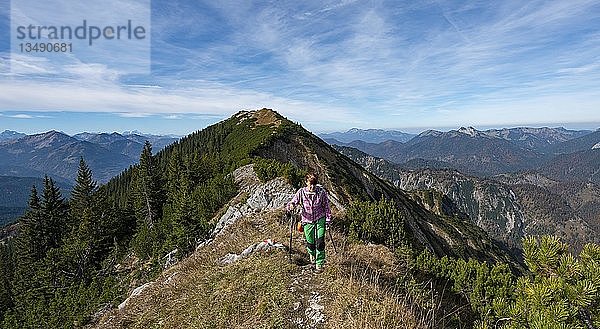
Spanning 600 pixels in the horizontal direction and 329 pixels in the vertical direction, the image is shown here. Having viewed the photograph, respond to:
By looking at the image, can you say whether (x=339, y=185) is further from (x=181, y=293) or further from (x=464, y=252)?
(x=181, y=293)

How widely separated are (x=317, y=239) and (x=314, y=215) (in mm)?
709

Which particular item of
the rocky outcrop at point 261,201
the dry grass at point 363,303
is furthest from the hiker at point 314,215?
the rocky outcrop at point 261,201

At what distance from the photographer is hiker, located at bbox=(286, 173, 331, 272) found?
10641mm

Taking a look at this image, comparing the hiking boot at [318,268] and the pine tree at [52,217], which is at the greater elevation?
the hiking boot at [318,268]

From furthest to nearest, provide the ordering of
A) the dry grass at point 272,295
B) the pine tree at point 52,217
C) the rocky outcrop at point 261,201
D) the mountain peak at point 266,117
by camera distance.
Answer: the mountain peak at point 266,117 → the pine tree at point 52,217 → the rocky outcrop at point 261,201 → the dry grass at point 272,295

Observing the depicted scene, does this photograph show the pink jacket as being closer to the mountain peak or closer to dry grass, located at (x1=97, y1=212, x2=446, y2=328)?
dry grass, located at (x1=97, y1=212, x2=446, y2=328)

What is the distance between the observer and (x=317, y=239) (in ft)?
35.0

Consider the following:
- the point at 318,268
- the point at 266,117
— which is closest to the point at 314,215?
the point at 318,268

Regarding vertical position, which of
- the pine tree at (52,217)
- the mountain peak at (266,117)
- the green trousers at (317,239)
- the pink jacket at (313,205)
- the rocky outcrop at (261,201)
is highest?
the mountain peak at (266,117)

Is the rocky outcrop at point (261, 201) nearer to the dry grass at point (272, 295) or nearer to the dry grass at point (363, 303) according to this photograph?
the dry grass at point (272, 295)

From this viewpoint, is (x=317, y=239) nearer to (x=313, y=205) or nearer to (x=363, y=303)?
(x=313, y=205)

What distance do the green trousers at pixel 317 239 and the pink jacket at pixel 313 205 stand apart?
17 centimetres

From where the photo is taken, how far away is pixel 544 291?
5391 mm

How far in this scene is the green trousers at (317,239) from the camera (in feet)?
34.6
